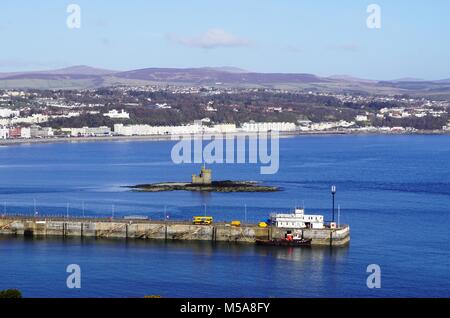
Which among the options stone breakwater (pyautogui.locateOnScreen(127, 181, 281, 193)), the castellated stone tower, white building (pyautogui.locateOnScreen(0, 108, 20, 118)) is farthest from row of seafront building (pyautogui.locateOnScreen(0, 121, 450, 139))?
stone breakwater (pyautogui.locateOnScreen(127, 181, 281, 193))

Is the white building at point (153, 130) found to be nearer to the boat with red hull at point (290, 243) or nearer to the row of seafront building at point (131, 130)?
the row of seafront building at point (131, 130)

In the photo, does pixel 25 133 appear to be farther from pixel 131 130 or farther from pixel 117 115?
pixel 117 115

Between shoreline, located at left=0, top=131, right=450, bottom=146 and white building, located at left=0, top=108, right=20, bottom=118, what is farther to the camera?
white building, located at left=0, top=108, right=20, bottom=118

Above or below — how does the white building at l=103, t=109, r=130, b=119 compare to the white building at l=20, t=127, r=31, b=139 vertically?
above

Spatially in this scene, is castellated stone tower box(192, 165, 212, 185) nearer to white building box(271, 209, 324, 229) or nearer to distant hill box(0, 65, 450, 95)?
white building box(271, 209, 324, 229)

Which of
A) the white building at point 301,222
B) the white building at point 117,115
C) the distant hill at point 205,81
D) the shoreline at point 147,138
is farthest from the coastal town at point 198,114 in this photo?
the white building at point 301,222
